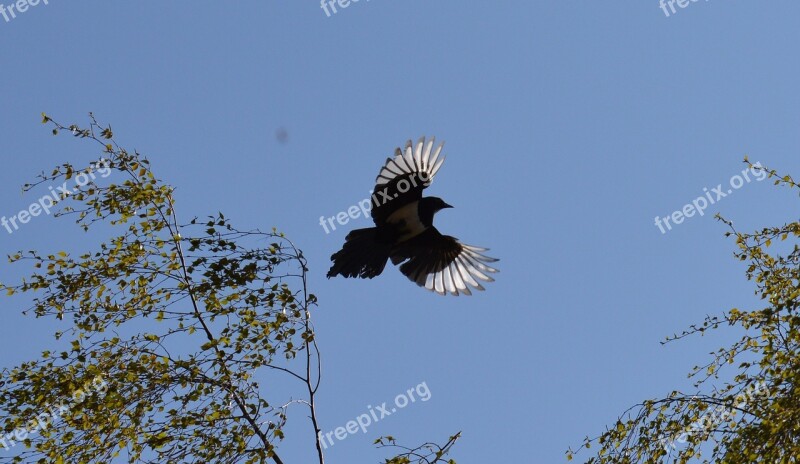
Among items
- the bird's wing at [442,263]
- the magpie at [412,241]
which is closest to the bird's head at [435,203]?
the magpie at [412,241]

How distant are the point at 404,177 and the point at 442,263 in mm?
1049

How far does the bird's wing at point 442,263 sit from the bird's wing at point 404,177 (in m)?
0.52

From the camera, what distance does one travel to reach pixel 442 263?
28.5ft

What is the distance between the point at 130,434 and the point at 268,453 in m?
0.74

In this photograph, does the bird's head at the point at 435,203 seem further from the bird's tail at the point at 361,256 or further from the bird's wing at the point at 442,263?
the bird's tail at the point at 361,256

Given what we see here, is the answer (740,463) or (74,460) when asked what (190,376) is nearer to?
Answer: (74,460)

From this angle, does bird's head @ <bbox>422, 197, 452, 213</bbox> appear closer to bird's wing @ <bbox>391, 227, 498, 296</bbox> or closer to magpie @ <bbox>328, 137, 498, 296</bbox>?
Answer: magpie @ <bbox>328, 137, 498, 296</bbox>

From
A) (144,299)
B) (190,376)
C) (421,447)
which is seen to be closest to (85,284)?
(144,299)

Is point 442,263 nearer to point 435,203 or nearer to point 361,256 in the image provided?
point 435,203

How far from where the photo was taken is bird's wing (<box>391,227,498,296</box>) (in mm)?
8516

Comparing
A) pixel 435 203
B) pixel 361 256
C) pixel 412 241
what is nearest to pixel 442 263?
pixel 412 241

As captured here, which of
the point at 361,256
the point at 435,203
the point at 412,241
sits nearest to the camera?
the point at 361,256

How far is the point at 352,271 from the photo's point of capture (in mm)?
7520

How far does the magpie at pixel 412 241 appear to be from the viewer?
302 inches
